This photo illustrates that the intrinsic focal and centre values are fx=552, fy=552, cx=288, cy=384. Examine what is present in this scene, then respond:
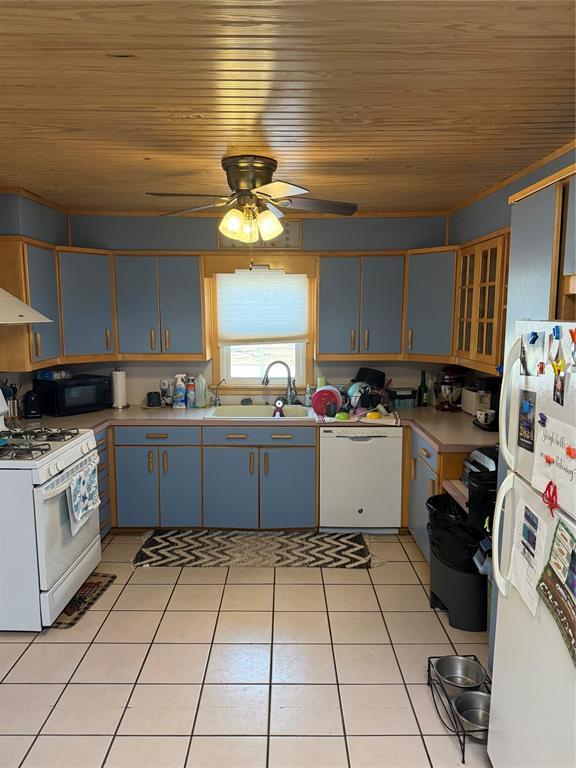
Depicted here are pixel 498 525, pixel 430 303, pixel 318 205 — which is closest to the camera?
pixel 498 525

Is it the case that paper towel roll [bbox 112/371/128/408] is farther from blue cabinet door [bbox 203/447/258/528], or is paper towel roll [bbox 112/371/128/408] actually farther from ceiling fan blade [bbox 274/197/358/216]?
ceiling fan blade [bbox 274/197/358/216]

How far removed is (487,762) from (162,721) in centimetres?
129

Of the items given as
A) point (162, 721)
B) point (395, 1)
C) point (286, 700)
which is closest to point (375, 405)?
point (286, 700)

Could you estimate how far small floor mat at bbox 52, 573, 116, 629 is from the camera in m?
3.02

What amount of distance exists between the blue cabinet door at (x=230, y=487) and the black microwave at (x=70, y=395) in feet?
3.26

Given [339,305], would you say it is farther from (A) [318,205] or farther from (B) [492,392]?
(A) [318,205]

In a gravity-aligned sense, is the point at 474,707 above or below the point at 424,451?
below

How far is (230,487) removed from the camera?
4062 mm

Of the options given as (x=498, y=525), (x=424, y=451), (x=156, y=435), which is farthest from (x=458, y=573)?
(x=156, y=435)

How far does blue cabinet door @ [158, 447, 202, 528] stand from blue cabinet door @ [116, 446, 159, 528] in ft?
0.20

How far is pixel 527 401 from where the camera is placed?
1.76 metres

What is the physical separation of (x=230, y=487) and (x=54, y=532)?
139 cm

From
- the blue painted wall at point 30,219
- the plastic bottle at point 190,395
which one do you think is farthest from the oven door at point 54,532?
the blue painted wall at point 30,219

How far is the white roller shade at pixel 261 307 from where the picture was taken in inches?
179
